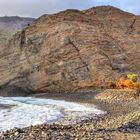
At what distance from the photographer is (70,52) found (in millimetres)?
58375

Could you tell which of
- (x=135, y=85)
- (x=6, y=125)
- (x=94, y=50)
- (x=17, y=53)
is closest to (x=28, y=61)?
(x=17, y=53)

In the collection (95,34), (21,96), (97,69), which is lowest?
(21,96)

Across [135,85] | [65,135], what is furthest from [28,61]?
[65,135]

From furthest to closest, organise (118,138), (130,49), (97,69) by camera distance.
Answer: (130,49) < (97,69) < (118,138)

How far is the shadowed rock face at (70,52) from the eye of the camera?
55.9 m

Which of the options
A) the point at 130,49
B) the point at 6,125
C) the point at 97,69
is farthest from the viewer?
the point at 130,49

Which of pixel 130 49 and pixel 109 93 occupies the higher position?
pixel 130 49

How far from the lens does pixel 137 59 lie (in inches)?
2255

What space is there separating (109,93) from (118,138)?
27.9 metres

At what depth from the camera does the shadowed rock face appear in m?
55.9

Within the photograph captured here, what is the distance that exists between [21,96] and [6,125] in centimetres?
3086

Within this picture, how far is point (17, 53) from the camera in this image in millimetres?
63219

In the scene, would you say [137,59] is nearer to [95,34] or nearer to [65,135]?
[95,34]

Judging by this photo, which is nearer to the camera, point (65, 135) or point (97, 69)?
point (65, 135)
